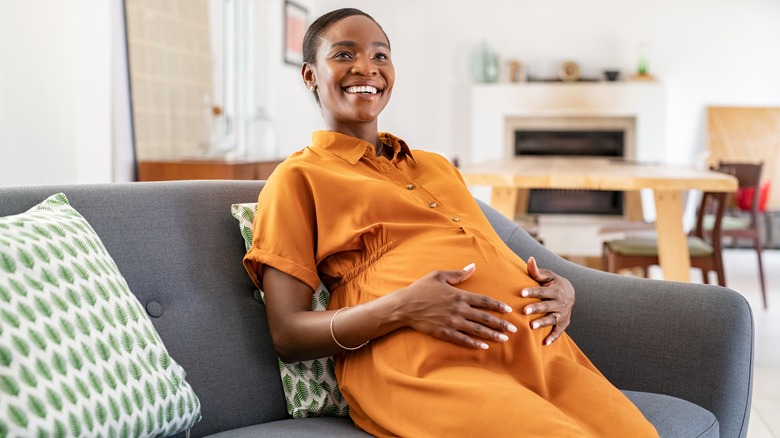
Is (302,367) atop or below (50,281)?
below

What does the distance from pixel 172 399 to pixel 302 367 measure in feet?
1.02

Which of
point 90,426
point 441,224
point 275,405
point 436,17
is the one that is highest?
point 436,17

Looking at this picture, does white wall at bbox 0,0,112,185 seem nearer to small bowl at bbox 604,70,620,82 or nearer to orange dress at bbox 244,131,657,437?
orange dress at bbox 244,131,657,437

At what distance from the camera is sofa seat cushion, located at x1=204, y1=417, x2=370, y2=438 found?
137 centimetres

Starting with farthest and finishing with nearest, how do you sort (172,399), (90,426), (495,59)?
(495,59) < (172,399) < (90,426)

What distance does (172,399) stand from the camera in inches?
49.9

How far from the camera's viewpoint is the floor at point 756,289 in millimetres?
3072

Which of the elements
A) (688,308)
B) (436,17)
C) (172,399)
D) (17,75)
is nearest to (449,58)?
(436,17)

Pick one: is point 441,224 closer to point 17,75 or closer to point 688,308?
point 688,308

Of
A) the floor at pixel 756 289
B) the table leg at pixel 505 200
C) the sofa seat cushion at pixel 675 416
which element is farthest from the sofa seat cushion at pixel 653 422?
the table leg at pixel 505 200

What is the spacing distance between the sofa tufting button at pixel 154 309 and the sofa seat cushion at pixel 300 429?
0.23 meters

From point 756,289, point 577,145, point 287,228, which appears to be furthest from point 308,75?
point 577,145

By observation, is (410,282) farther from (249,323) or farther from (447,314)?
(249,323)

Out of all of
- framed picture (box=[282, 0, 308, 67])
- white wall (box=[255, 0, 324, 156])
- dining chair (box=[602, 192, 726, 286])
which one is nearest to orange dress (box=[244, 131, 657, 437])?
dining chair (box=[602, 192, 726, 286])
